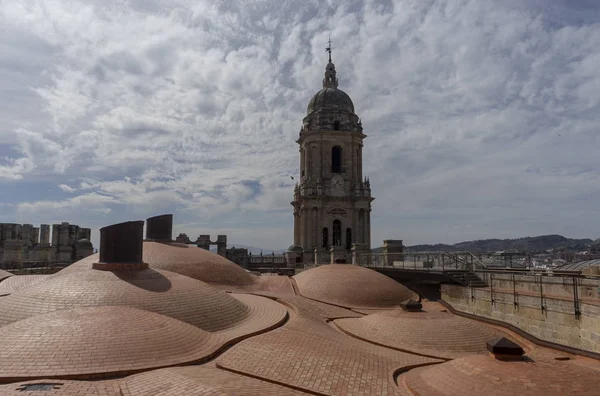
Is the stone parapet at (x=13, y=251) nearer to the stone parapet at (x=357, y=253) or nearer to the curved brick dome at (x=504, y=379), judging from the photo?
the stone parapet at (x=357, y=253)

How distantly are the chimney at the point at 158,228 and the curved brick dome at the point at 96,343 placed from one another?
1257 centimetres

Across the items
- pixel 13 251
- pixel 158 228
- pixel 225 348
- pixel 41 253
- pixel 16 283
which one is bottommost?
pixel 225 348

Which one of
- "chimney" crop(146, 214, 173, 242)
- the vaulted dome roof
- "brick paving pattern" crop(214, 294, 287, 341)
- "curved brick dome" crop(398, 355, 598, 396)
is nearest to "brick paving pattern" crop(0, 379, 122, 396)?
"brick paving pattern" crop(214, 294, 287, 341)

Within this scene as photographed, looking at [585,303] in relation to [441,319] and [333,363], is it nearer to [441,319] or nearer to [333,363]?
[441,319]

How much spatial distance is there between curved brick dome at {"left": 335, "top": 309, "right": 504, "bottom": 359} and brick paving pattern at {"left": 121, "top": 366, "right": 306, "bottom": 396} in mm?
6523

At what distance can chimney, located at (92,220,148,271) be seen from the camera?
14.5 m

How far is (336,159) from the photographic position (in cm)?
4603

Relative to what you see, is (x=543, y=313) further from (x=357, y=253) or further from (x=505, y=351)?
(x=357, y=253)

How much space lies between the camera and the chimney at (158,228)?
23.6 metres

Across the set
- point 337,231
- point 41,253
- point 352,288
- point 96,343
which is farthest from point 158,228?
point 337,231

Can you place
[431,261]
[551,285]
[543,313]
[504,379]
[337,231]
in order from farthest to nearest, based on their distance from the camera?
1. [337,231]
2. [431,261]
3. [551,285]
4. [543,313]
5. [504,379]

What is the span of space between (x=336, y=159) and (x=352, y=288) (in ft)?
81.2

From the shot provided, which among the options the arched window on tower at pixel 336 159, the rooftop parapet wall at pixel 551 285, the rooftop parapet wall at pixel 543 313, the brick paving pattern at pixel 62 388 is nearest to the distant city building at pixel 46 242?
the arched window on tower at pixel 336 159

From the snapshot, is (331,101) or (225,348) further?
(331,101)
